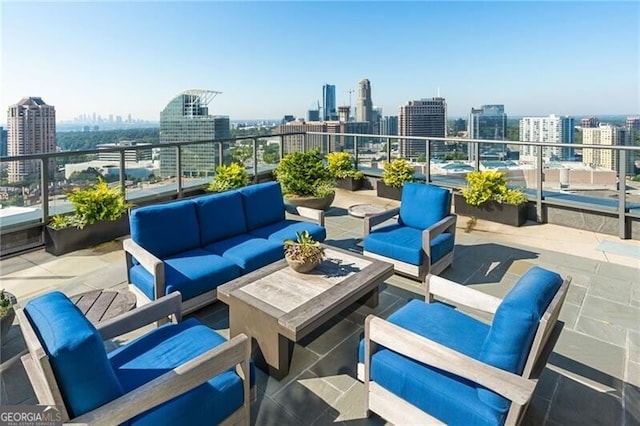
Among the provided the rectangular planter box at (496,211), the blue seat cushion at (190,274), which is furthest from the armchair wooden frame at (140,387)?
the rectangular planter box at (496,211)

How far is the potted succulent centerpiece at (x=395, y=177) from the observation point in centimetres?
743

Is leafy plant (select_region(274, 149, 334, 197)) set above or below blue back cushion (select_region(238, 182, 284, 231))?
above

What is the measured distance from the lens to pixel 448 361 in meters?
1.69

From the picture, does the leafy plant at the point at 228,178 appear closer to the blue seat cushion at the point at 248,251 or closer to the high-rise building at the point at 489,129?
the blue seat cushion at the point at 248,251

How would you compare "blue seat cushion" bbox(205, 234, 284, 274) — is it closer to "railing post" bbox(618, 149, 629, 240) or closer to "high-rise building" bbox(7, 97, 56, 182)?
"high-rise building" bbox(7, 97, 56, 182)

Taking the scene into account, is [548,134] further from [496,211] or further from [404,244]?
[404,244]

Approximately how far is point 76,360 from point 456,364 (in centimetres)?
151

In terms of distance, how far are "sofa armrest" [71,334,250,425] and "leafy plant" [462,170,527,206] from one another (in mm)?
5365

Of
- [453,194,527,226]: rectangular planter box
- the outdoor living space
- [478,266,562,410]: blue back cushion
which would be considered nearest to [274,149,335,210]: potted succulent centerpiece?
the outdoor living space

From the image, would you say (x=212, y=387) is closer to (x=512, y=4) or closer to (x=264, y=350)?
(x=264, y=350)

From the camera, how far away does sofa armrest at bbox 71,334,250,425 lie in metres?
1.35

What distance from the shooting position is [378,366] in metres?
1.99

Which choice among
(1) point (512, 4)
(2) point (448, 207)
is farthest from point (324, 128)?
(1) point (512, 4)

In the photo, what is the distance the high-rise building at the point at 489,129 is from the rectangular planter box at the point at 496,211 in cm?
87
